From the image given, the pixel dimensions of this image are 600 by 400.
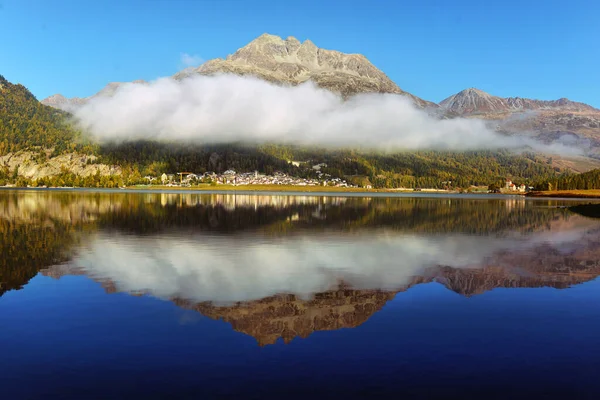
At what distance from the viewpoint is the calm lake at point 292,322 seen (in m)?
17.3

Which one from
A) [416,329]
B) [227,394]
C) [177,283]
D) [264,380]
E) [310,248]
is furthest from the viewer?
[310,248]

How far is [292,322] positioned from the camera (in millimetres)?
24531

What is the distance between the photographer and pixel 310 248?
172 feet

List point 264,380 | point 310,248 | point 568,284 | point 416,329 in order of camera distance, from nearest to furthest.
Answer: point 264,380, point 416,329, point 568,284, point 310,248

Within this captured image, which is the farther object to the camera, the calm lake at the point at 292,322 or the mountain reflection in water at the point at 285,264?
the mountain reflection in water at the point at 285,264

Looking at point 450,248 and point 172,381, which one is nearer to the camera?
point 172,381

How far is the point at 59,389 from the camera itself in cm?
1650

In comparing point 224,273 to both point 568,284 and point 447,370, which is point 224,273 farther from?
point 568,284

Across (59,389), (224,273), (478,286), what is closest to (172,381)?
(59,389)

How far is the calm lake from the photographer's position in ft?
56.7

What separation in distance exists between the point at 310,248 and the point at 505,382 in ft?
116

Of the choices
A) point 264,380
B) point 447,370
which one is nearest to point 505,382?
point 447,370

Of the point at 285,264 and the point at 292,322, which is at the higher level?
the point at 292,322

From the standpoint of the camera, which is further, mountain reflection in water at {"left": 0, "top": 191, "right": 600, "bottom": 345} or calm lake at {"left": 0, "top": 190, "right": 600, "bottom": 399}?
mountain reflection in water at {"left": 0, "top": 191, "right": 600, "bottom": 345}
